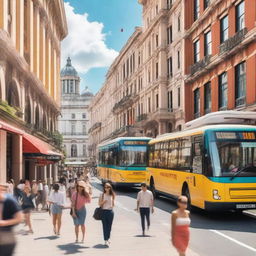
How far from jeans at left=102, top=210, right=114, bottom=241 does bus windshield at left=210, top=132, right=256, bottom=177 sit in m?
4.83

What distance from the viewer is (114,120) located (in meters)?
74.3

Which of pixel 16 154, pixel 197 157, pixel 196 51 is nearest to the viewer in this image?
pixel 197 157

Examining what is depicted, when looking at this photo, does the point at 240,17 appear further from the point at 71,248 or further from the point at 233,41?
the point at 71,248

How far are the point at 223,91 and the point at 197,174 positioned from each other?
15926 mm

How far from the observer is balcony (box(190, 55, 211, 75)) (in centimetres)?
3270

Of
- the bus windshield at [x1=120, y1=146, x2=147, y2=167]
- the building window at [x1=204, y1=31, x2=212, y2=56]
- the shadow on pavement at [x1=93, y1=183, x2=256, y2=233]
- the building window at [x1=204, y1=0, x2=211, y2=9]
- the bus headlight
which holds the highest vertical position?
the building window at [x1=204, y1=0, x2=211, y2=9]

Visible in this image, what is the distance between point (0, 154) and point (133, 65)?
4100 cm

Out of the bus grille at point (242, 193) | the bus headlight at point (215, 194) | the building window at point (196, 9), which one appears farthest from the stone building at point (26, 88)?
the building window at point (196, 9)

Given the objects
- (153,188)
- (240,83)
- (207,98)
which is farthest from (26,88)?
(240,83)

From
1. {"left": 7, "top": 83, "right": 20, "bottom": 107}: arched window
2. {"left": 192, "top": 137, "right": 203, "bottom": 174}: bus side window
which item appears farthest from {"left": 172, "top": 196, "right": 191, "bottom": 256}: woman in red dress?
{"left": 7, "top": 83, "right": 20, "bottom": 107}: arched window

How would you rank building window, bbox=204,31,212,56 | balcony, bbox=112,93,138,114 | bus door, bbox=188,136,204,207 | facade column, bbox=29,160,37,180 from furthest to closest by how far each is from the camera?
balcony, bbox=112,93,138,114 < facade column, bbox=29,160,37,180 < building window, bbox=204,31,212,56 < bus door, bbox=188,136,204,207

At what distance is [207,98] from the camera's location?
34.1 m

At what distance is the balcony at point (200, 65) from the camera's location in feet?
107

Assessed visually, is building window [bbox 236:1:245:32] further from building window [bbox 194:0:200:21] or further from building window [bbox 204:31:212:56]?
building window [bbox 194:0:200:21]
